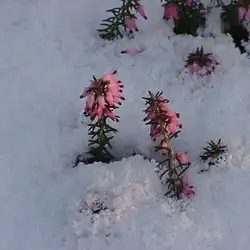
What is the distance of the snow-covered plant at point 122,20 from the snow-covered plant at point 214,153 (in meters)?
1.36

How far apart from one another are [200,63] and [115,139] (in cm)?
98

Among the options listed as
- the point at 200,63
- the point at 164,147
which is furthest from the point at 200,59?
the point at 164,147

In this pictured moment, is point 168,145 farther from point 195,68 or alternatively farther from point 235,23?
point 235,23

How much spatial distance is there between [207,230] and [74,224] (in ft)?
2.93

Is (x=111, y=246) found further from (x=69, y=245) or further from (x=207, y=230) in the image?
(x=207, y=230)

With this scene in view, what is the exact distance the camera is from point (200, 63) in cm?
458

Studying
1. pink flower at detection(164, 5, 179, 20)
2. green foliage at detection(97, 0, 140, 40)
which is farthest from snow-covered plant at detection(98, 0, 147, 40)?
pink flower at detection(164, 5, 179, 20)

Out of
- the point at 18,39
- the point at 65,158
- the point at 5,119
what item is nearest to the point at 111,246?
the point at 65,158

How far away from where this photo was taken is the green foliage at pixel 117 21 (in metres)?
4.72

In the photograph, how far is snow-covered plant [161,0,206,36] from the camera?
471 centimetres

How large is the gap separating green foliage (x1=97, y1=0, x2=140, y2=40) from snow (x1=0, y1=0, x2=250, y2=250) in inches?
3.0

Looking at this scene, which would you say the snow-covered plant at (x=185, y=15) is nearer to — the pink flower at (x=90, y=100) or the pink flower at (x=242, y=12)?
the pink flower at (x=242, y=12)

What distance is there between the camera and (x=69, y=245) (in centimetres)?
372

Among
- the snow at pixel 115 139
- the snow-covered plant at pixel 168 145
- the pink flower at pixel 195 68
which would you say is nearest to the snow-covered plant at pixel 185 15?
the snow at pixel 115 139
